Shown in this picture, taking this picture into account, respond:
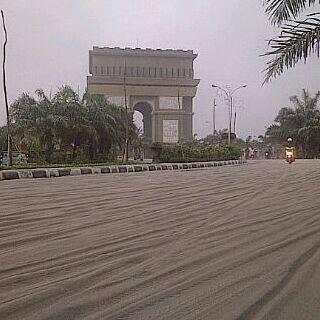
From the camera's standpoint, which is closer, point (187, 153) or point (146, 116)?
point (187, 153)

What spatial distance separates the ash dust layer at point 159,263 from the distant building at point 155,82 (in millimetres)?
58540

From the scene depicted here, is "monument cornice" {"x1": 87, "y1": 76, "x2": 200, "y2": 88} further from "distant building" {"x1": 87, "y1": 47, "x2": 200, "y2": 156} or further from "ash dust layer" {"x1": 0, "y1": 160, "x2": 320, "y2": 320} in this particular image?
"ash dust layer" {"x1": 0, "y1": 160, "x2": 320, "y2": 320}

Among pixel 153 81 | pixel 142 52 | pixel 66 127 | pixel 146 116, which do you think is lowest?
pixel 66 127

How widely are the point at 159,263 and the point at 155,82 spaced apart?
64172mm

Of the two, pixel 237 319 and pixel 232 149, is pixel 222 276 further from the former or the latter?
pixel 232 149

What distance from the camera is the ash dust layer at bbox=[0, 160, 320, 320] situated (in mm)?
2893

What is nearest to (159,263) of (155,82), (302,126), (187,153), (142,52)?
(187,153)

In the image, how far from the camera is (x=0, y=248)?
4387 mm

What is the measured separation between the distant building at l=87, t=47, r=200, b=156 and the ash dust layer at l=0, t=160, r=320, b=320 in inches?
2305

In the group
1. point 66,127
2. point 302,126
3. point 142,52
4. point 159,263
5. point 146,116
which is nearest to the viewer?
point 159,263

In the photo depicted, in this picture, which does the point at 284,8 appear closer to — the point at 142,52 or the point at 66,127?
the point at 66,127

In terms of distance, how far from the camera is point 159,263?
152 inches

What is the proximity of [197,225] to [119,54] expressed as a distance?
211ft

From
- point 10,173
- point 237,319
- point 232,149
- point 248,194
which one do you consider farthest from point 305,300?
point 232,149
